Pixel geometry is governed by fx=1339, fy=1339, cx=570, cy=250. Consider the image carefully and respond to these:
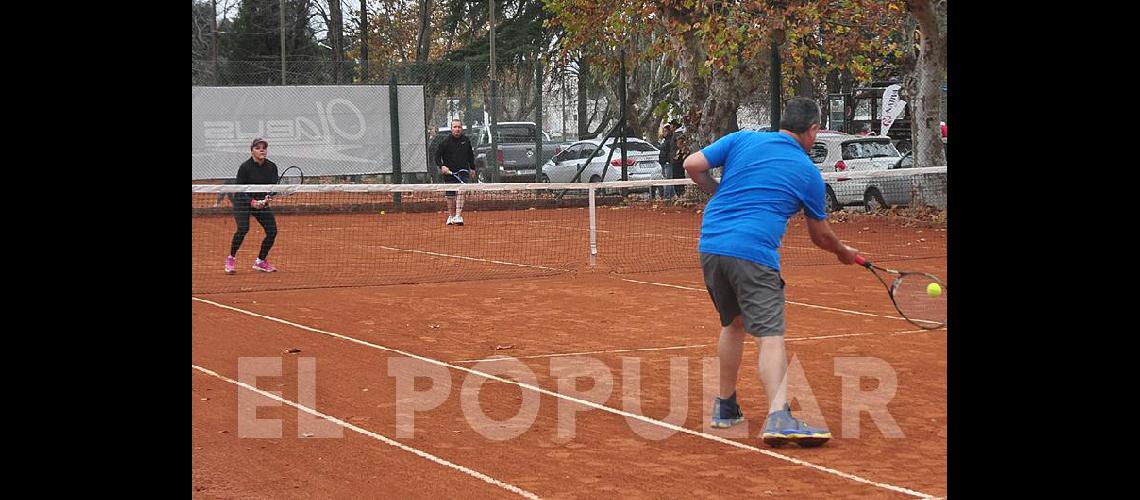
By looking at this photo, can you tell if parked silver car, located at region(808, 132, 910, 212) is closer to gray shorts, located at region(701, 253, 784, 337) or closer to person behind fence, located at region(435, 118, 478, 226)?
person behind fence, located at region(435, 118, 478, 226)

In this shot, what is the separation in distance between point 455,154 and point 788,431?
48.7 ft

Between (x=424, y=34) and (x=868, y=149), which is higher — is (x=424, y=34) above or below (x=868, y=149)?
→ above

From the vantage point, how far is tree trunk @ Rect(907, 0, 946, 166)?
20562 millimetres

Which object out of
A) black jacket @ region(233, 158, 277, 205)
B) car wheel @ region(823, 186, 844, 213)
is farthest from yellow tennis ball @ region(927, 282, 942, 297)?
car wheel @ region(823, 186, 844, 213)

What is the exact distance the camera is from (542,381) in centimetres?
819

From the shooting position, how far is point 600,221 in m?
22.9

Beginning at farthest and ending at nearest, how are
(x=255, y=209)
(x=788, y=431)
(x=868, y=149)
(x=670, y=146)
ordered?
(x=670, y=146), (x=868, y=149), (x=255, y=209), (x=788, y=431)

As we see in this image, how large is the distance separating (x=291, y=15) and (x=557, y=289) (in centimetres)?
4030

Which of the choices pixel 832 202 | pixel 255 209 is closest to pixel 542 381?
pixel 255 209

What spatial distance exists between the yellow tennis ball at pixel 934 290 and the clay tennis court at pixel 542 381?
2.07 feet

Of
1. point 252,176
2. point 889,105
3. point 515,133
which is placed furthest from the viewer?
point 515,133

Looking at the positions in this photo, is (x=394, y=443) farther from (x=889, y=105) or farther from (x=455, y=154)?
(x=889, y=105)
